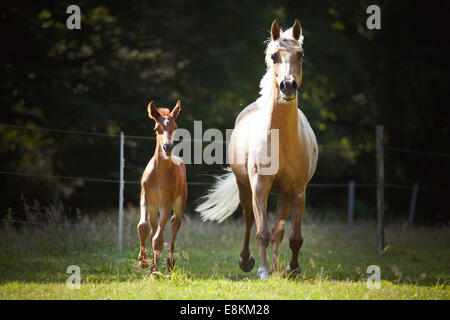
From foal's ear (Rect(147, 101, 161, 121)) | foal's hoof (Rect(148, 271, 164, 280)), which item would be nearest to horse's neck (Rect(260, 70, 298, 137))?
foal's ear (Rect(147, 101, 161, 121))

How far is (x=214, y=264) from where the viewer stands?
8367 mm

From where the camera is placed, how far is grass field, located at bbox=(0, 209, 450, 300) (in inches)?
208

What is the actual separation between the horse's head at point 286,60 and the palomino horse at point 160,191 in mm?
1322

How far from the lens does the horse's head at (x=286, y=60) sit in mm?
5535

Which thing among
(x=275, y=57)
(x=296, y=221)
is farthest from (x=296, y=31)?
(x=296, y=221)

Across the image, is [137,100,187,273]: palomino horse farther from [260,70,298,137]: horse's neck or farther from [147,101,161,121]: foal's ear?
[260,70,298,137]: horse's neck

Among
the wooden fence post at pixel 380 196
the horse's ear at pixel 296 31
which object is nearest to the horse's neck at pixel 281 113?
the horse's ear at pixel 296 31

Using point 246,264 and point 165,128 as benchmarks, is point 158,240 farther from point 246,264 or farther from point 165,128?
point 246,264

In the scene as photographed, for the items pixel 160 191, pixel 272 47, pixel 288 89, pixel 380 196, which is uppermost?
pixel 272 47

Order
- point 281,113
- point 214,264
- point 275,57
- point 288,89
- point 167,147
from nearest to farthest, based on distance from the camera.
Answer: point 288,89 → point 275,57 → point 167,147 → point 281,113 → point 214,264

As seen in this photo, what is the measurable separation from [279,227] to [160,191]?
4.98 feet

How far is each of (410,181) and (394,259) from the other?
25.7ft

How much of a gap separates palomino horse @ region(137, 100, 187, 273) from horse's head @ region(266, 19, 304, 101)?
1322 millimetres

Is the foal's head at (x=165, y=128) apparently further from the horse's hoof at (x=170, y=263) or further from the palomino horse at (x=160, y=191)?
the horse's hoof at (x=170, y=263)
